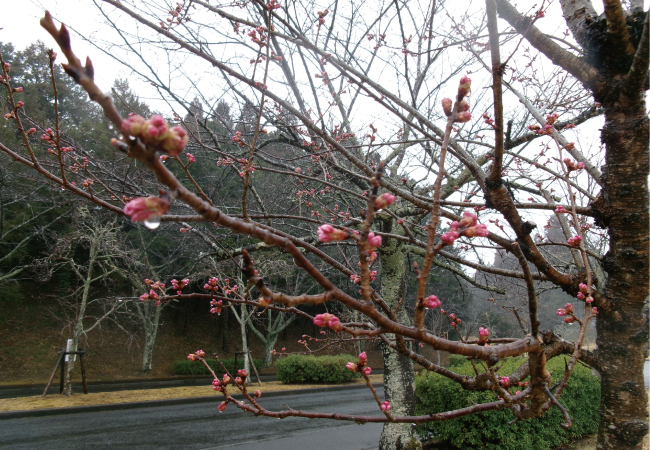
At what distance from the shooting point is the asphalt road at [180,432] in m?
7.02

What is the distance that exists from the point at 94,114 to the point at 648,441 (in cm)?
3046

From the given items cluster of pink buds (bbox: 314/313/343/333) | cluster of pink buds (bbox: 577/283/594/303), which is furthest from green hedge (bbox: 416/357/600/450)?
cluster of pink buds (bbox: 314/313/343/333)

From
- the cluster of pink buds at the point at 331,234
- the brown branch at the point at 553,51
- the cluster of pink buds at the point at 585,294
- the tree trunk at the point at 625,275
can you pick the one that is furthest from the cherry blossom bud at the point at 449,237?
the brown branch at the point at 553,51

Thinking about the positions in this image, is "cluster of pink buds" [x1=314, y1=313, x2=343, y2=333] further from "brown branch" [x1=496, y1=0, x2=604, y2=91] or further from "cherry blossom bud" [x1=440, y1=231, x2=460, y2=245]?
"brown branch" [x1=496, y1=0, x2=604, y2=91]

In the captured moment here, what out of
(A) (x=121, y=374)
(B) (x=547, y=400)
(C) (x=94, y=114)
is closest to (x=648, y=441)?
(B) (x=547, y=400)

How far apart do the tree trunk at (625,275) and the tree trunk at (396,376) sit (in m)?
3.33

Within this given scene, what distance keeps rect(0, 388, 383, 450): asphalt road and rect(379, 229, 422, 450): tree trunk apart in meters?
2.15

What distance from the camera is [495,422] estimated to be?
6043 mm

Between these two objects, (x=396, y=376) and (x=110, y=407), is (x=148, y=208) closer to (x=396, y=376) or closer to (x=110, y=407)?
(x=396, y=376)

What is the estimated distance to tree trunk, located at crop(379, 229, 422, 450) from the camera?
5.55m

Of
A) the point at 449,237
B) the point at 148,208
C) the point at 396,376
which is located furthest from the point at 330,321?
the point at 396,376

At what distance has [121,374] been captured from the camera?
18391 mm

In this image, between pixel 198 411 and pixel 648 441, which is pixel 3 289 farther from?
pixel 648 441

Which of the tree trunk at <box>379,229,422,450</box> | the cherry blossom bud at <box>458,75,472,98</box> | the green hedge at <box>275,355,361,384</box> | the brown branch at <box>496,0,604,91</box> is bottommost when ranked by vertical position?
the green hedge at <box>275,355,361,384</box>
